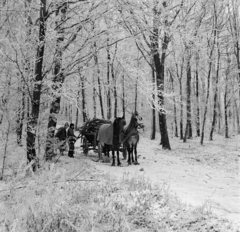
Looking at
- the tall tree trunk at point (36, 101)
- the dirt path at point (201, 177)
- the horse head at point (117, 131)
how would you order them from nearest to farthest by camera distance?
the dirt path at point (201, 177) → the tall tree trunk at point (36, 101) → the horse head at point (117, 131)

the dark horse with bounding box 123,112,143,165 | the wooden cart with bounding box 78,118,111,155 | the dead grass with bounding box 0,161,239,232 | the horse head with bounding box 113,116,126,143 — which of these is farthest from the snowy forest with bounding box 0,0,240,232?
the wooden cart with bounding box 78,118,111,155

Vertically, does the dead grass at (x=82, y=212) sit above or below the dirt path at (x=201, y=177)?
above

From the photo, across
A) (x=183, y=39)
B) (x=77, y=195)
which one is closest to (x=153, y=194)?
(x=77, y=195)

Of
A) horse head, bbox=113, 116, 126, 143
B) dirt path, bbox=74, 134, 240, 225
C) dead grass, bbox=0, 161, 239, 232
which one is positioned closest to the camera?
dead grass, bbox=0, 161, 239, 232

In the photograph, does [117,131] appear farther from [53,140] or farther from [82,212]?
[82,212]

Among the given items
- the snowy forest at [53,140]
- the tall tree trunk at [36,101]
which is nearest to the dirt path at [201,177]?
the snowy forest at [53,140]

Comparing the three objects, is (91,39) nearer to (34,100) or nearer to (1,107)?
(34,100)

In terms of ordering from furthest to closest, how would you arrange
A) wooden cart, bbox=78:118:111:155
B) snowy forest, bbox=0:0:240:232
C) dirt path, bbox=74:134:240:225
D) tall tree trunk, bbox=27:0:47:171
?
wooden cart, bbox=78:118:111:155, tall tree trunk, bbox=27:0:47:171, dirt path, bbox=74:134:240:225, snowy forest, bbox=0:0:240:232

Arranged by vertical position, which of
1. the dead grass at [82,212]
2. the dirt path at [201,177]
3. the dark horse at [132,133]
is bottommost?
the dirt path at [201,177]

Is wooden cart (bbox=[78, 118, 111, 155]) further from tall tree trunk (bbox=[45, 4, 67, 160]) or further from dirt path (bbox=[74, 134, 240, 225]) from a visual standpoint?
tall tree trunk (bbox=[45, 4, 67, 160])

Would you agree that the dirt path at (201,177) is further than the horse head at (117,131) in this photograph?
No

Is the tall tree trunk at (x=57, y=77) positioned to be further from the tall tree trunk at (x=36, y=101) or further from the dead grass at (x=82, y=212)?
the dead grass at (x=82, y=212)

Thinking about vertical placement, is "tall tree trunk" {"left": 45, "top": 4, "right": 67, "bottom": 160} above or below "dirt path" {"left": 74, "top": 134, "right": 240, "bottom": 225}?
above

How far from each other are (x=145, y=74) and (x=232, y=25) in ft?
72.1
